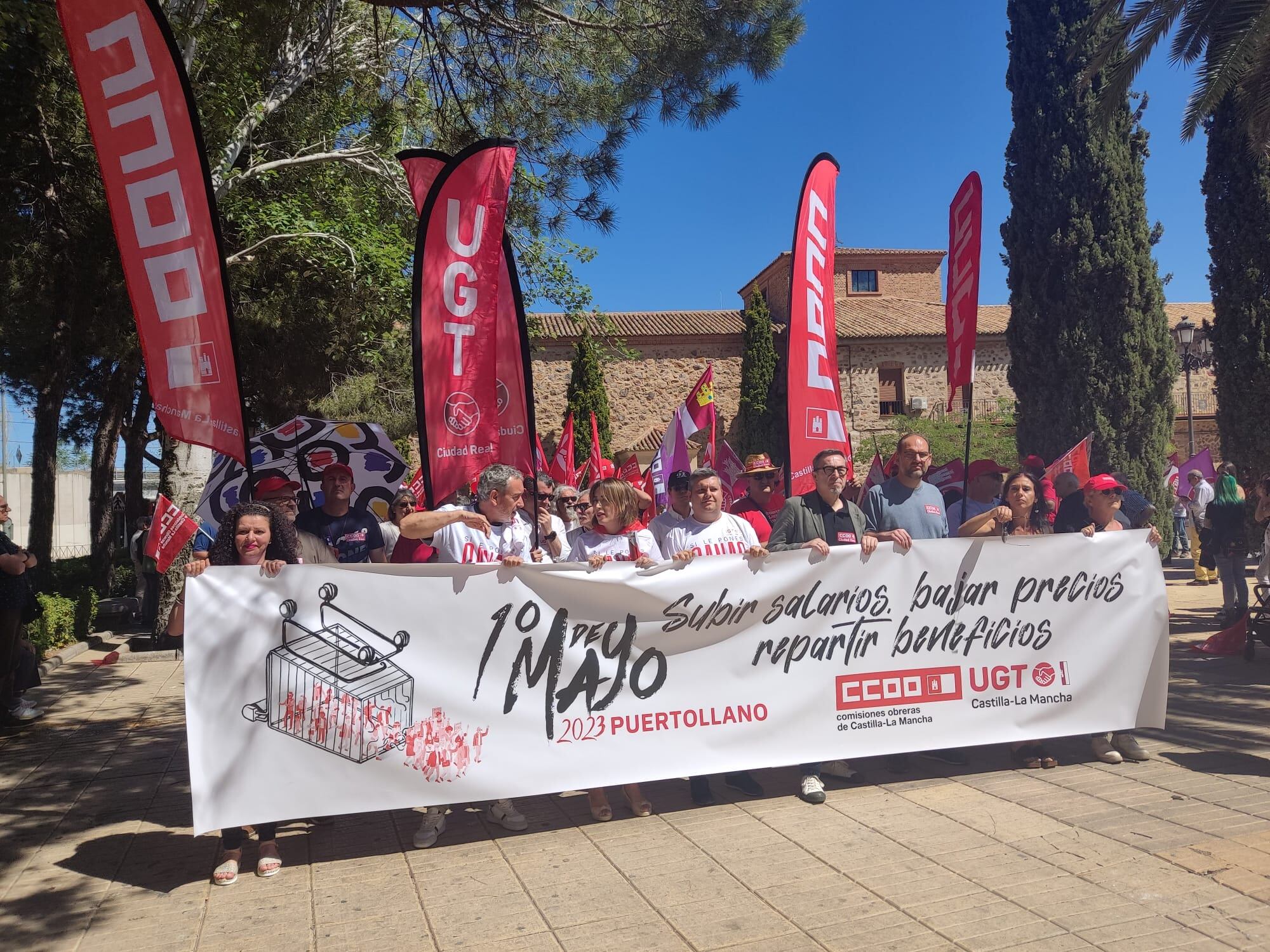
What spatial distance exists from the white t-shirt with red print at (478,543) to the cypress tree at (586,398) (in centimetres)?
2806

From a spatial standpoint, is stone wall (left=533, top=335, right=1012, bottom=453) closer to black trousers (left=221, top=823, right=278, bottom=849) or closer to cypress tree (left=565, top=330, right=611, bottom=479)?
cypress tree (left=565, top=330, right=611, bottom=479)

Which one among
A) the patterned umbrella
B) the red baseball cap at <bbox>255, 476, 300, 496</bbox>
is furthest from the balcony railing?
the red baseball cap at <bbox>255, 476, 300, 496</bbox>

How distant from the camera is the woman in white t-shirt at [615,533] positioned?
480 cm

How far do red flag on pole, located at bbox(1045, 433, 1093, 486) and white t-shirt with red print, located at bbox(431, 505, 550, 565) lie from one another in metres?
5.02

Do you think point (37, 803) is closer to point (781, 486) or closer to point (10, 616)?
point (10, 616)

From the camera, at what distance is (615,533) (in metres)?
4.93

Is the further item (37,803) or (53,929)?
(37,803)

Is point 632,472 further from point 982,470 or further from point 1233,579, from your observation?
point 1233,579

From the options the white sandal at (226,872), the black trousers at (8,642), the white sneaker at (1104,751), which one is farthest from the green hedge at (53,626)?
the white sneaker at (1104,751)

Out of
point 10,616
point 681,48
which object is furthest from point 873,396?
point 10,616

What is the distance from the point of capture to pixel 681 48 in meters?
7.63

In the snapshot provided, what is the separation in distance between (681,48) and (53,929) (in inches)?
279

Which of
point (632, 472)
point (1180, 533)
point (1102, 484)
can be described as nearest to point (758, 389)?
point (1180, 533)

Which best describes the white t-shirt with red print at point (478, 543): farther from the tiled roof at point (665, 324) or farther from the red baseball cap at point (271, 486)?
the tiled roof at point (665, 324)
